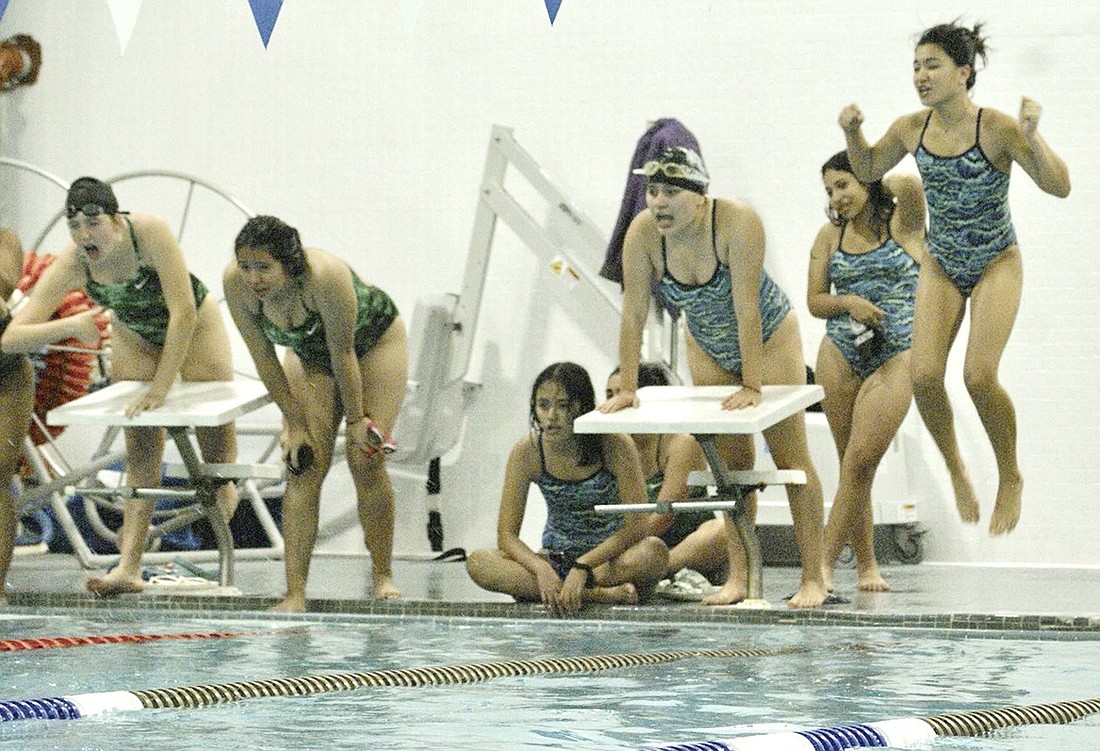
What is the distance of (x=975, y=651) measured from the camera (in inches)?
192

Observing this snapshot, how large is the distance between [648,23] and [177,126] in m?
2.90

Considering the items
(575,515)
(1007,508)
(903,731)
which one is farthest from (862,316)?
(903,731)

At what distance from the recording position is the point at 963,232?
5.46m

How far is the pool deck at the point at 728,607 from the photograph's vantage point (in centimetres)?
539

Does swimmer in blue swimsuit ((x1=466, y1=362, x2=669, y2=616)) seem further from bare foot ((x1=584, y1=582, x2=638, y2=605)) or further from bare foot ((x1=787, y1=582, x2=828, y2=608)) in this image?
bare foot ((x1=787, y1=582, x2=828, y2=608))

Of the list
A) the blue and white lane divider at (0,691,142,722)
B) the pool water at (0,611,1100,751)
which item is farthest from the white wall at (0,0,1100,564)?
the blue and white lane divider at (0,691,142,722)

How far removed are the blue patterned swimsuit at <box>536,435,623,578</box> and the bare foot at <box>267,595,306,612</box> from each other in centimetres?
86

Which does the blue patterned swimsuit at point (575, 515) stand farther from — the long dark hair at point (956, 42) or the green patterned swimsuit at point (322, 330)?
the long dark hair at point (956, 42)

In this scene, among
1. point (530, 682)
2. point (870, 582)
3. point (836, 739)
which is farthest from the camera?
point (870, 582)

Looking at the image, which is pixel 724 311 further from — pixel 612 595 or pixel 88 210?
pixel 88 210

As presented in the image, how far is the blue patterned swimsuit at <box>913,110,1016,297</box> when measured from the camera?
543cm

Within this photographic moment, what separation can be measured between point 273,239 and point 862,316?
6.84 feet

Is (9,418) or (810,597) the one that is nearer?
(810,597)

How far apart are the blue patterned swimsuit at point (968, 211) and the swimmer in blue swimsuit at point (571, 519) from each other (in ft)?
4.09
